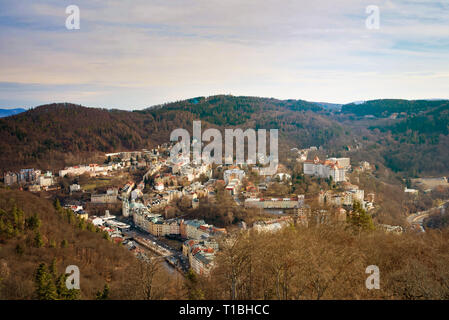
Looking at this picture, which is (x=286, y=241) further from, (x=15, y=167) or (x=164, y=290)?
(x=15, y=167)

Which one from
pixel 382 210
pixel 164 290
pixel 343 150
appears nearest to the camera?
pixel 164 290

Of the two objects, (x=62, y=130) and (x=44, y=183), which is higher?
(x=62, y=130)

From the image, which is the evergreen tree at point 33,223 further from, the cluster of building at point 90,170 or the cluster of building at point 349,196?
the cluster of building at point 90,170

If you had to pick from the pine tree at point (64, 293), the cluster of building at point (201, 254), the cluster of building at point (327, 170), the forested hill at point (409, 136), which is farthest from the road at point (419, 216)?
the pine tree at point (64, 293)

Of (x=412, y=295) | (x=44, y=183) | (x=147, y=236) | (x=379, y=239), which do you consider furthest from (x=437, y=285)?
(x=44, y=183)

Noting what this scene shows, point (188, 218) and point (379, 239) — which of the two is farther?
point (188, 218)

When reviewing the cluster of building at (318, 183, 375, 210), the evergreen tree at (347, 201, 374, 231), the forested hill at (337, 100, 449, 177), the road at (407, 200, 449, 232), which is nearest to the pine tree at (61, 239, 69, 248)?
the evergreen tree at (347, 201, 374, 231)

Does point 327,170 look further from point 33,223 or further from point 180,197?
point 33,223

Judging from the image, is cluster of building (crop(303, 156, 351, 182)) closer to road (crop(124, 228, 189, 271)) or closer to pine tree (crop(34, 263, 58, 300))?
road (crop(124, 228, 189, 271))
